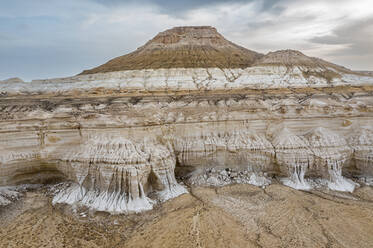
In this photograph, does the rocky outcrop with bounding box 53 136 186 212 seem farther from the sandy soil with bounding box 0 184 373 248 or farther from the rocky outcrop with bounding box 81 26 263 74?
the rocky outcrop with bounding box 81 26 263 74

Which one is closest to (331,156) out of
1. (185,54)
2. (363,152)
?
(363,152)

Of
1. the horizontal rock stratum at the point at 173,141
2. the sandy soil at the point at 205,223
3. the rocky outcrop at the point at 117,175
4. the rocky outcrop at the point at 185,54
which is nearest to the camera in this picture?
the sandy soil at the point at 205,223

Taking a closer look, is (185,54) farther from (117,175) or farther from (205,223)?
(205,223)

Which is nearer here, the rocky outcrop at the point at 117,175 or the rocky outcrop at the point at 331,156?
the rocky outcrop at the point at 117,175

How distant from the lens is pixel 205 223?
258 inches

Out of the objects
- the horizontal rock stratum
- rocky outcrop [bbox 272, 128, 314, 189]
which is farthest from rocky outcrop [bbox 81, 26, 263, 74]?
rocky outcrop [bbox 272, 128, 314, 189]

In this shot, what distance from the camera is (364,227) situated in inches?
270

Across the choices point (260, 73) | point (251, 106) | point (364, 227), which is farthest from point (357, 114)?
point (260, 73)

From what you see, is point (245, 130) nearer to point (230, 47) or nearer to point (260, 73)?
point (260, 73)

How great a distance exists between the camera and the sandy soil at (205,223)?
609cm

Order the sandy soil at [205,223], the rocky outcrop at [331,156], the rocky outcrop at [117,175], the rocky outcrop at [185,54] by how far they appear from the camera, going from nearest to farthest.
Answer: the sandy soil at [205,223], the rocky outcrop at [117,175], the rocky outcrop at [331,156], the rocky outcrop at [185,54]

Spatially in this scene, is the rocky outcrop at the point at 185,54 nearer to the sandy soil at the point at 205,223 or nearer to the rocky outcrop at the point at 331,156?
the rocky outcrop at the point at 331,156

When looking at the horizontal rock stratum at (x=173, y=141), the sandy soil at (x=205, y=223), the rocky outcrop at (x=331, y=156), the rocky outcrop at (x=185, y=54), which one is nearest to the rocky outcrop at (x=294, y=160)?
the horizontal rock stratum at (x=173, y=141)

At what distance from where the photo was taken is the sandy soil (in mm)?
6086
